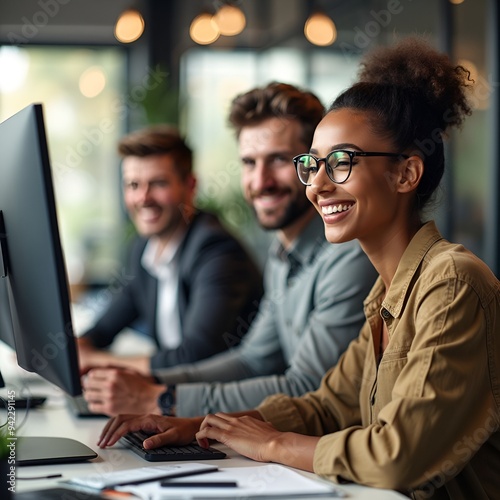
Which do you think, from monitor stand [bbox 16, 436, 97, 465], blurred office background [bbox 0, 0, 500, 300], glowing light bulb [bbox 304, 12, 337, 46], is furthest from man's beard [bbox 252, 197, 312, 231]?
blurred office background [bbox 0, 0, 500, 300]

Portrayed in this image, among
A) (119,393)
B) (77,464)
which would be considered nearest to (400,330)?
(77,464)

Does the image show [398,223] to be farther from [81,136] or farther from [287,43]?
[81,136]

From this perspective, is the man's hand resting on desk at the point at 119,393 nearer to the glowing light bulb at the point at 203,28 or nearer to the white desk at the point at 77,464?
the white desk at the point at 77,464

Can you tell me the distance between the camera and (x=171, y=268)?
3682mm

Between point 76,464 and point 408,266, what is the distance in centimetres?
74

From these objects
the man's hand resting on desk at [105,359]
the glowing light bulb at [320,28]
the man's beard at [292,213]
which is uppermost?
the glowing light bulb at [320,28]

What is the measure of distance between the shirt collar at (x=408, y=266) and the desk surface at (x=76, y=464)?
0.37 meters

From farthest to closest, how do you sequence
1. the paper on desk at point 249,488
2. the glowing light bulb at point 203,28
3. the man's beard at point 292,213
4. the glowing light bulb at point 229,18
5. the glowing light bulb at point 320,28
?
the glowing light bulb at point 203,28
the glowing light bulb at point 320,28
the glowing light bulb at point 229,18
the man's beard at point 292,213
the paper on desk at point 249,488

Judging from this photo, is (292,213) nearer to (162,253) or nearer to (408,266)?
(408,266)

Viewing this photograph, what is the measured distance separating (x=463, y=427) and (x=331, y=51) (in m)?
4.46

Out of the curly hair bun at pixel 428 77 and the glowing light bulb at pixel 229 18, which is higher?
the glowing light bulb at pixel 229 18

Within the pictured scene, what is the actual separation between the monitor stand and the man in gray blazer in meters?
1.37

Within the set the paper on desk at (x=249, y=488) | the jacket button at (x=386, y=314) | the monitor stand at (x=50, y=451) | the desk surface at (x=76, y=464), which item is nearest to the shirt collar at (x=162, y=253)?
the desk surface at (x=76, y=464)

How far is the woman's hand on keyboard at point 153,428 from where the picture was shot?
5.82 feet
